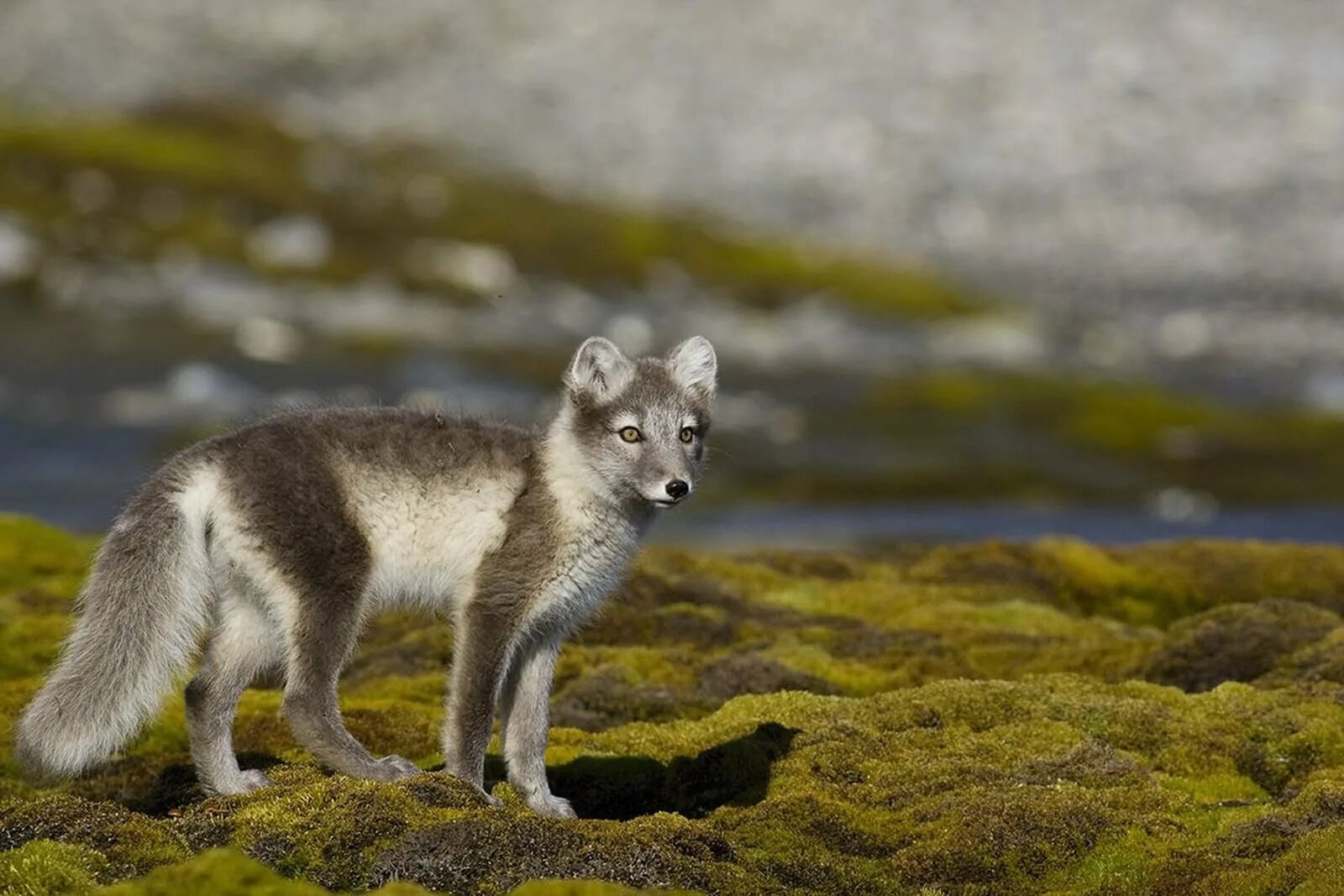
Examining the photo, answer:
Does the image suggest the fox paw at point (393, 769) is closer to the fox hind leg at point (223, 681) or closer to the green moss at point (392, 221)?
the fox hind leg at point (223, 681)

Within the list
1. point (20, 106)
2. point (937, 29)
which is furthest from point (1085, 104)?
point (20, 106)

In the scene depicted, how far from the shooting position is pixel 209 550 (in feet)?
36.9

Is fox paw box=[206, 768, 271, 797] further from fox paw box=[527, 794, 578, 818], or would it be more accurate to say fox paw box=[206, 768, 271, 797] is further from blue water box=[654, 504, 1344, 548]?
blue water box=[654, 504, 1344, 548]

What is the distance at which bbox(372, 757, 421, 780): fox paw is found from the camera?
37.2 ft

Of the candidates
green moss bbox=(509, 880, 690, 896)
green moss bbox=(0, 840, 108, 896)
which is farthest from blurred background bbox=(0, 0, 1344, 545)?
green moss bbox=(509, 880, 690, 896)

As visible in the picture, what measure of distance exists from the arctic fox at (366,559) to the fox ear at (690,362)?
16 millimetres

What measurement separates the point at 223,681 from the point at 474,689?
5.71 ft

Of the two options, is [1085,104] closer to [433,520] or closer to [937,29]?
[937,29]

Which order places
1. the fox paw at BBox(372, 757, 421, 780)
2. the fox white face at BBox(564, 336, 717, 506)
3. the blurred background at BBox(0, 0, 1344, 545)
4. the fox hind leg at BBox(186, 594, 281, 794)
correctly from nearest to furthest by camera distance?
the fox paw at BBox(372, 757, 421, 780)
the fox hind leg at BBox(186, 594, 281, 794)
the fox white face at BBox(564, 336, 717, 506)
the blurred background at BBox(0, 0, 1344, 545)

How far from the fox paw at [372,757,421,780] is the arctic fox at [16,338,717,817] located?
2 centimetres

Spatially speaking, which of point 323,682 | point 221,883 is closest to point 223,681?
Answer: point 323,682

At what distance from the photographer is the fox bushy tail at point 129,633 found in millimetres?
10492

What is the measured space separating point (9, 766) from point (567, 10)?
343ft

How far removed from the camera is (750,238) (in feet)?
287
